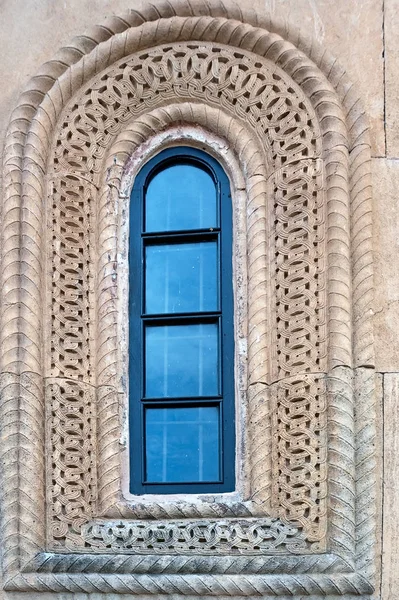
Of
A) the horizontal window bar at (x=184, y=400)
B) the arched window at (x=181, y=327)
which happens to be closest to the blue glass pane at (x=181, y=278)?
the arched window at (x=181, y=327)

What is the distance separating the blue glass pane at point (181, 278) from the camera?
784 centimetres

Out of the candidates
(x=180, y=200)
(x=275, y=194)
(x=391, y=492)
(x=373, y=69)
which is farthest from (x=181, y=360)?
(x=373, y=69)

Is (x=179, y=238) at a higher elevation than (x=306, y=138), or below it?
below

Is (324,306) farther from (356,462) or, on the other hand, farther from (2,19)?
(2,19)

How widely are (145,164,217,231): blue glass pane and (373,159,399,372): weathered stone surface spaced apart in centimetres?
84

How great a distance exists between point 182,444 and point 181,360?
421 millimetres

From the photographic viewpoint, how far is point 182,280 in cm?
789

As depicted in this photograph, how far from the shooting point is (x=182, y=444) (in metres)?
7.66

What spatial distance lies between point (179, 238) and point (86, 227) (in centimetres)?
47

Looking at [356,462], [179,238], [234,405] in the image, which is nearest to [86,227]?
[179,238]

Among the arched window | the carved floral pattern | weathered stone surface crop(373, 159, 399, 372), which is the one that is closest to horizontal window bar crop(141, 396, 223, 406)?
the arched window

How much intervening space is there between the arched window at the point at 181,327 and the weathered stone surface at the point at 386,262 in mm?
738

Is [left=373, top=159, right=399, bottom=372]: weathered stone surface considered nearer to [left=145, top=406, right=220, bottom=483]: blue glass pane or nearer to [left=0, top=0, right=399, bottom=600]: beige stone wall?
[left=0, top=0, right=399, bottom=600]: beige stone wall

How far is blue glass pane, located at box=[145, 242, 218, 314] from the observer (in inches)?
309
